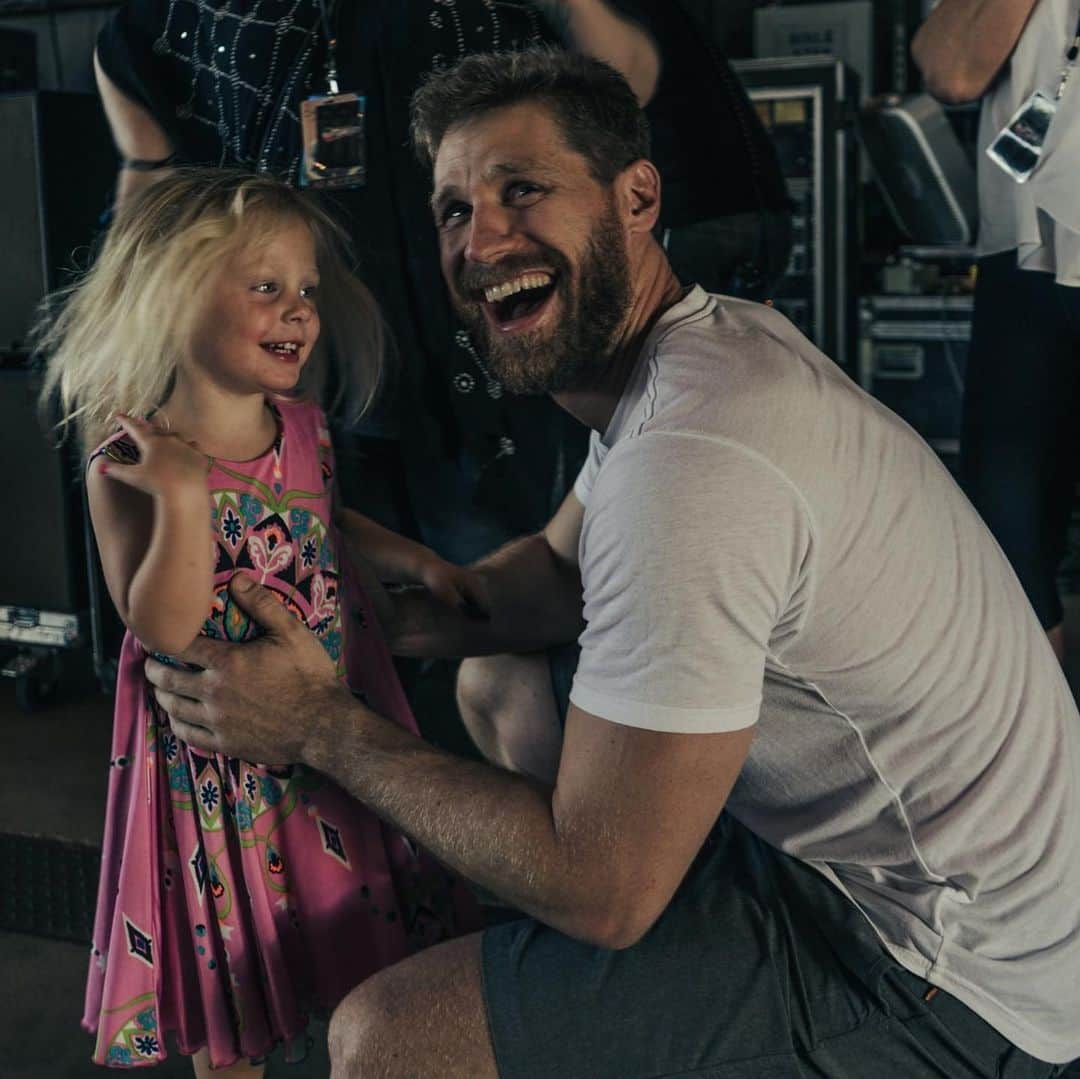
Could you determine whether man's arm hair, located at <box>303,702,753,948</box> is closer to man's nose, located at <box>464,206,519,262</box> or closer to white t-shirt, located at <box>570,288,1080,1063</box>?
white t-shirt, located at <box>570,288,1080,1063</box>

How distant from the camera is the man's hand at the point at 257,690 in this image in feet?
4.30

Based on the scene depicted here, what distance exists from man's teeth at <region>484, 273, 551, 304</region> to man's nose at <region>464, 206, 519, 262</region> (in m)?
0.03

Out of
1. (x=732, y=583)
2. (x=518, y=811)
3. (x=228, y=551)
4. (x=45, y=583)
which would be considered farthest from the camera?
(x=45, y=583)

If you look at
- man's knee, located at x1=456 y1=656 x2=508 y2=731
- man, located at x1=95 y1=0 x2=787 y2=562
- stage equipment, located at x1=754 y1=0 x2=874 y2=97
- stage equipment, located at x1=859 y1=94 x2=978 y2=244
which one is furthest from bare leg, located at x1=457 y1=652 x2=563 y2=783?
stage equipment, located at x1=754 y1=0 x2=874 y2=97

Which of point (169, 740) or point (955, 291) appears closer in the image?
point (169, 740)

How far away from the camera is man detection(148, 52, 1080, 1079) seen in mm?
1062

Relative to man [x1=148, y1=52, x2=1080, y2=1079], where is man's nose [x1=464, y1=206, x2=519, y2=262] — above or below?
above

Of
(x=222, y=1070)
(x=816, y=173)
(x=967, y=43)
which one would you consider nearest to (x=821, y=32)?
(x=816, y=173)

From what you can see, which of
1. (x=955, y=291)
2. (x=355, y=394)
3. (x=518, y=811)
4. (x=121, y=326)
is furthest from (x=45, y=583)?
(x=955, y=291)

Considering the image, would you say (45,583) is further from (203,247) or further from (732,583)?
(732,583)

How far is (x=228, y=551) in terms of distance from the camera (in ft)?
4.60

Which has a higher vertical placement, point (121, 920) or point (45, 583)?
point (121, 920)

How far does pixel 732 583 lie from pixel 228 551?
577 millimetres

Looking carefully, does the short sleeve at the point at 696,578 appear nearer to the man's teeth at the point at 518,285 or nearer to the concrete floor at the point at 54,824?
the man's teeth at the point at 518,285
